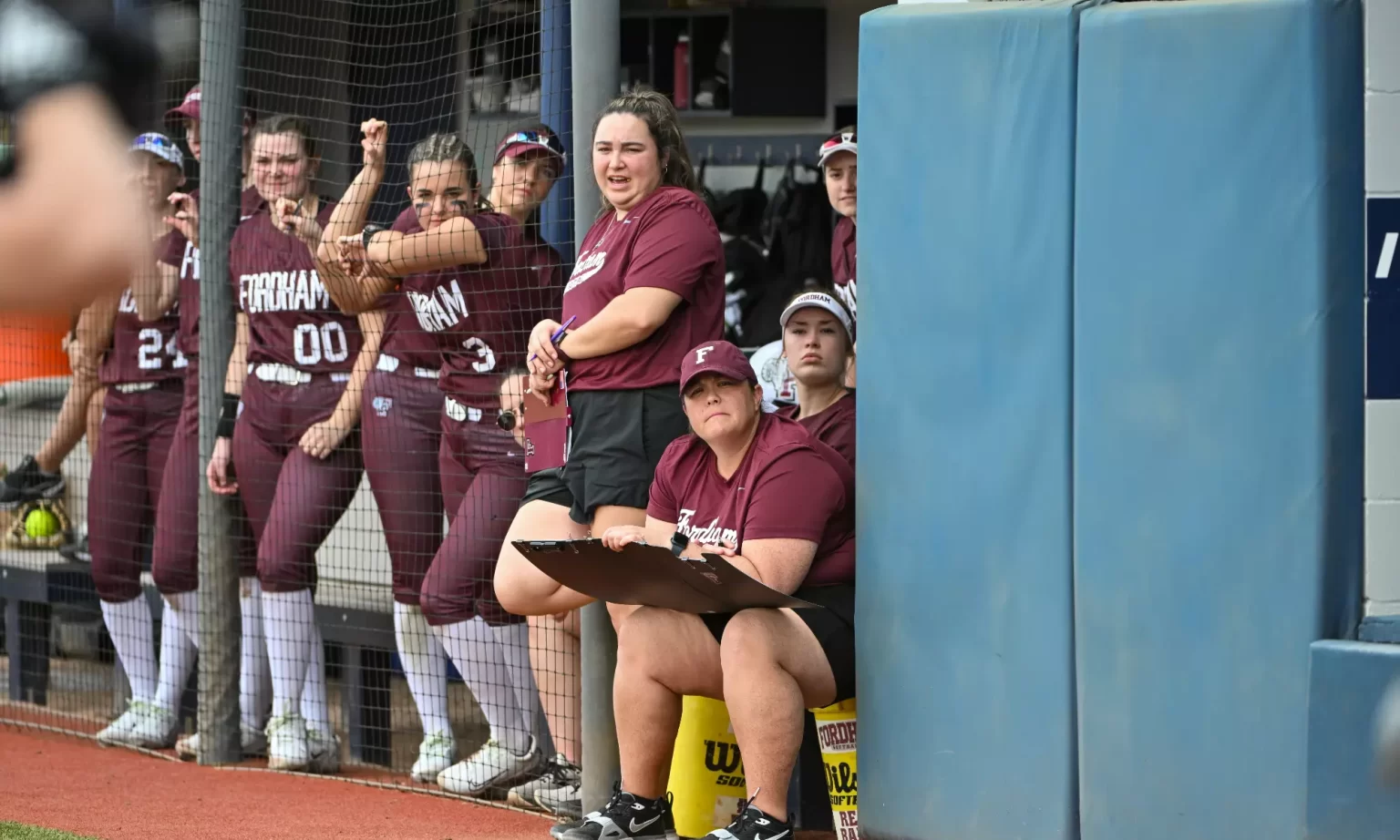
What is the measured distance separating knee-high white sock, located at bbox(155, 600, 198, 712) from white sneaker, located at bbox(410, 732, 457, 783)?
3.94 feet

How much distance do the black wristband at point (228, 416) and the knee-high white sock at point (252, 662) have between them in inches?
20.8

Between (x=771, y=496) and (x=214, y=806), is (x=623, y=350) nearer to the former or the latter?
(x=771, y=496)

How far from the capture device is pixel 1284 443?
376 cm

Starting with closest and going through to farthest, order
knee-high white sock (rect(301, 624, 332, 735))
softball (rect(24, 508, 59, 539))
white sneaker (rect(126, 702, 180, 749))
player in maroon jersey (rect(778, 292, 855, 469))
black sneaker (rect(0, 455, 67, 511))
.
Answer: player in maroon jersey (rect(778, 292, 855, 469)) < knee-high white sock (rect(301, 624, 332, 735)) < white sneaker (rect(126, 702, 180, 749)) < black sneaker (rect(0, 455, 67, 511)) < softball (rect(24, 508, 59, 539))

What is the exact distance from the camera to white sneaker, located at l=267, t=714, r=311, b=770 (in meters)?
5.82

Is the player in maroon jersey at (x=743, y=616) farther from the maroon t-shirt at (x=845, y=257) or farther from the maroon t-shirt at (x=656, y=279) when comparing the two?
the maroon t-shirt at (x=845, y=257)

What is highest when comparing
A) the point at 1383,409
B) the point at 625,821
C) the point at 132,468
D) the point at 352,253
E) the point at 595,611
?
the point at 352,253

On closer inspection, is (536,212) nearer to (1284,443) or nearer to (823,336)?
(823,336)

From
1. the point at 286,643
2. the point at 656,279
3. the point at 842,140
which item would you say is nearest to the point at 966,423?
the point at 656,279

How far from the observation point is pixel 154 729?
248 inches

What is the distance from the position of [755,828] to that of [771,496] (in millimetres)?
765

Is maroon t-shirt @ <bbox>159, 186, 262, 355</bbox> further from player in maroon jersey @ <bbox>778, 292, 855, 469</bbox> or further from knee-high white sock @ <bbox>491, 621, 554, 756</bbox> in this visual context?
player in maroon jersey @ <bbox>778, 292, 855, 469</bbox>

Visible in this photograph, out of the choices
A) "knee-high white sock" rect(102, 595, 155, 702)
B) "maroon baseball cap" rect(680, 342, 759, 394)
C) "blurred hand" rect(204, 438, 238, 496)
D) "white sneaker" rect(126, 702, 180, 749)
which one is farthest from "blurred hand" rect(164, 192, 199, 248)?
"maroon baseball cap" rect(680, 342, 759, 394)

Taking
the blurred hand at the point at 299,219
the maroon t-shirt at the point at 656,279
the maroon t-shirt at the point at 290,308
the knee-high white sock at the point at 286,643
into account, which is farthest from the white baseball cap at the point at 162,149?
the maroon t-shirt at the point at 656,279
